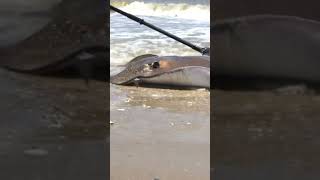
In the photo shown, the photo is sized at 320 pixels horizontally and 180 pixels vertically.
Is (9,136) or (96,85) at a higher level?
(96,85)

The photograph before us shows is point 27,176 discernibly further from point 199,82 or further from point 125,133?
point 199,82

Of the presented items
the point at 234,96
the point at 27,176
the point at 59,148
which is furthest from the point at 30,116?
the point at 234,96

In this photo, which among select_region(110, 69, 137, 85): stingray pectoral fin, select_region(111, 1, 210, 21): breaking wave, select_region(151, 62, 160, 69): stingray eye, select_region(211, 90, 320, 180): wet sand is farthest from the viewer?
select_region(111, 1, 210, 21): breaking wave

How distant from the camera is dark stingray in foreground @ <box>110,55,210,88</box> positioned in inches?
189

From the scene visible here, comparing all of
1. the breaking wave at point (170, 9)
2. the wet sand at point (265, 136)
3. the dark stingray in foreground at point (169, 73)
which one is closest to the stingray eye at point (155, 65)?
the dark stingray in foreground at point (169, 73)

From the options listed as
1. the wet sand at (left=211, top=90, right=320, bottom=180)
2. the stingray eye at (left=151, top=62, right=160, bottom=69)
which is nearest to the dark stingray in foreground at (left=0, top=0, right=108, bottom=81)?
the wet sand at (left=211, top=90, right=320, bottom=180)

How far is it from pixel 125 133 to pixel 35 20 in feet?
2.69

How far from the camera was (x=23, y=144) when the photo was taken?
98.9 inches

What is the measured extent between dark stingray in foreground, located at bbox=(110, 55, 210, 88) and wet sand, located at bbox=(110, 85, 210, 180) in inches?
9.5

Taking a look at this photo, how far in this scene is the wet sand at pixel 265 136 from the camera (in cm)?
220

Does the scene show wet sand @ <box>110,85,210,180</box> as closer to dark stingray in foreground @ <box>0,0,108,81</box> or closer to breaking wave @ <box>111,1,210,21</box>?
dark stingray in foreground @ <box>0,0,108,81</box>

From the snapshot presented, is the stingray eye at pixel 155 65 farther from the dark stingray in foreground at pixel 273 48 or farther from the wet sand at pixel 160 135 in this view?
the dark stingray in foreground at pixel 273 48

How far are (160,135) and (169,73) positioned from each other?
79.8 inches

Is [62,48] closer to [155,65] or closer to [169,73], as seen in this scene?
[169,73]
